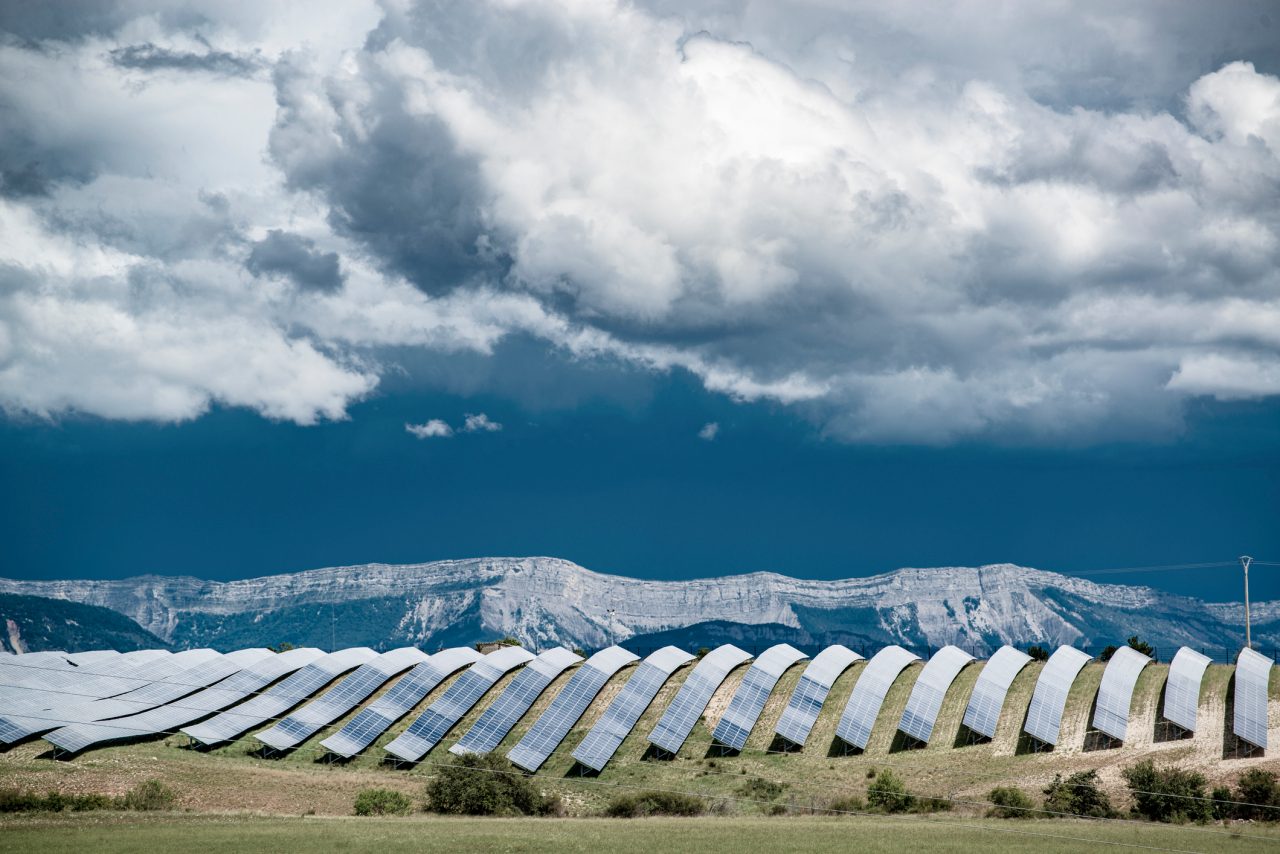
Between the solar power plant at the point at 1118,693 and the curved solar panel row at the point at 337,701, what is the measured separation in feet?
232

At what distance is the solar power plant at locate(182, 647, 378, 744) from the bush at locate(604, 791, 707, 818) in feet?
128

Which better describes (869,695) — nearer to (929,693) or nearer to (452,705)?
(929,693)

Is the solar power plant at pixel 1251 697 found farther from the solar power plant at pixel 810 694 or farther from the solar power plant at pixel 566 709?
the solar power plant at pixel 566 709

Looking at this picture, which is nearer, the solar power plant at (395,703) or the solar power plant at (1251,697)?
the solar power plant at (1251,697)

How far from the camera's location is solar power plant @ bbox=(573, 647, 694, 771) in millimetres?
108375

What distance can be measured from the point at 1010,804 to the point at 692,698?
3793 centimetres

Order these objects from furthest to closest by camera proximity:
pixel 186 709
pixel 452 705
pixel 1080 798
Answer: pixel 452 705, pixel 186 709, pixel 1080 798

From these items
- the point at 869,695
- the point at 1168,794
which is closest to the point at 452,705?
the point at 869,695

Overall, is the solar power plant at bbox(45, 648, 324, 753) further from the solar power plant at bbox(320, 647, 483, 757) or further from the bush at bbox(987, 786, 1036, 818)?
the bush at bbox(987, 786, 1036, 818)

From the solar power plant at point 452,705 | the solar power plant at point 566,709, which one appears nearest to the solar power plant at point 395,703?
the solar power plant at point 452,705

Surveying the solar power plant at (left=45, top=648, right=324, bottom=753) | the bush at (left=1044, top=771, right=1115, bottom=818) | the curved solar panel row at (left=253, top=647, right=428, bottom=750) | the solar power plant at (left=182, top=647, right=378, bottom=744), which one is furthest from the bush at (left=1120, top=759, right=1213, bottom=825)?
the solar power plant at (left=45, top=648, right=324, bottom=753)

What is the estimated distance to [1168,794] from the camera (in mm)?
88125

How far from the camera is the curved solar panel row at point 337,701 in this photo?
112 meters

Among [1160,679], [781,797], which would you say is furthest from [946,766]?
[1160,679]
